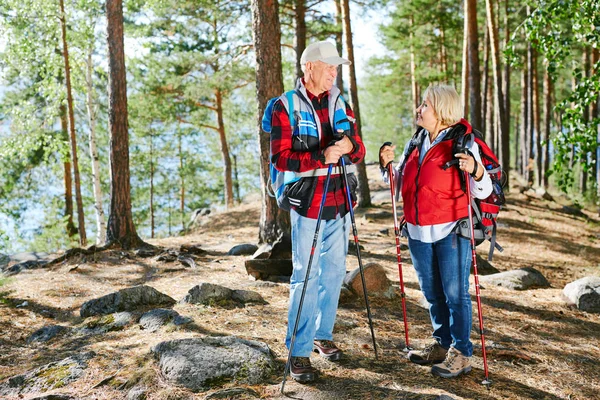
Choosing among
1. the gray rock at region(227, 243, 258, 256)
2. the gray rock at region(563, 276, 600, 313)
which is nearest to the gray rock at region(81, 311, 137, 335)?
the gray rock at region(227, 243, 258, 256)

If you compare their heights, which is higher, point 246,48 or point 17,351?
point 246,48

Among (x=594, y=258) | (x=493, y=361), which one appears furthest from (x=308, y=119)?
(x=594, y=258)

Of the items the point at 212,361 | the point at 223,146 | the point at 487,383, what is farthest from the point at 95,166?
the point at 487,383

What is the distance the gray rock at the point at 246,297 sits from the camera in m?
5.32

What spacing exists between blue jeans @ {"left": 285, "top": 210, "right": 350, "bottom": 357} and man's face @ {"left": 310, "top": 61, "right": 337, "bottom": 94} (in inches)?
34.3

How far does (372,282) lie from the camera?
18.5ft

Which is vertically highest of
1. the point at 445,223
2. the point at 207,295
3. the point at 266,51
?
the point at 266,51

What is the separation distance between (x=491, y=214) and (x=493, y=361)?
1.25 meters

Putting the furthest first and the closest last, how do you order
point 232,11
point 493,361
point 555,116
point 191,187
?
point 555,116
point 191,187
point 232,11
point 493,361

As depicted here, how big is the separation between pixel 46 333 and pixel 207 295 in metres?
1.53

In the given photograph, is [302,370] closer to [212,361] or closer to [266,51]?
[212,361]

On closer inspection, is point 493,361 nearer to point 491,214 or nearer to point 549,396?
point 549,396

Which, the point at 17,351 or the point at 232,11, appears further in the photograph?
the point at 232,11

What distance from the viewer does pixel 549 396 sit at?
11.2 ft
